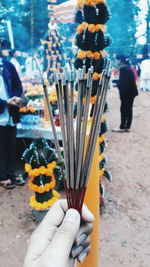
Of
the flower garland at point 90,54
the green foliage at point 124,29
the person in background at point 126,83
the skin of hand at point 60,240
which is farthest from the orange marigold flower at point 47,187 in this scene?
the green foliage at point 124,29

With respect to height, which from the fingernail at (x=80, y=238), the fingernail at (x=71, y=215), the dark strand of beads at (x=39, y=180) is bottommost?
the dark strand of beads at (x=39, y=180)

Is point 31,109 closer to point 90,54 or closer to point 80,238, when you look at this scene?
point 90,54

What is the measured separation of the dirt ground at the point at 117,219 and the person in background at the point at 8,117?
0.59 ft

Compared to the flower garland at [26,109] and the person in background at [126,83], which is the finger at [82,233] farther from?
the person in background at [126,83]

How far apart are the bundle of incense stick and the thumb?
0.18 ft

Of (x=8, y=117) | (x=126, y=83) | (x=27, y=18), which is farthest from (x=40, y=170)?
(x=27, y=18)

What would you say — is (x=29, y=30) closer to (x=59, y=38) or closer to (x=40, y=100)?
(x=59, y=38)

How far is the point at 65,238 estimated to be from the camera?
0.77 m

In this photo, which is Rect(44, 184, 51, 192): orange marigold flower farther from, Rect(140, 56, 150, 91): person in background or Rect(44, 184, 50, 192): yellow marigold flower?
Rect(140, 56, 150, 91): person in background

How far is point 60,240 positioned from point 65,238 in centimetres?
2

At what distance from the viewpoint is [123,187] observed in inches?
121

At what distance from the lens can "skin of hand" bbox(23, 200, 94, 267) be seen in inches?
29.4

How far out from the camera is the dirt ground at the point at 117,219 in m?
2.02

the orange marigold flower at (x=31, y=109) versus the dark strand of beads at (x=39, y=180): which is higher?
the orange marigold flower at (x=31, y=109)
